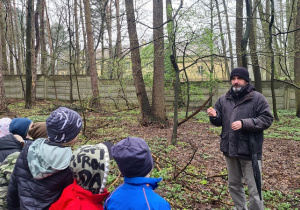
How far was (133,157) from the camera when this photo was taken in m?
1.70

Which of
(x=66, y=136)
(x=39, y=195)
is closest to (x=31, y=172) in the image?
(x=39, y=195)

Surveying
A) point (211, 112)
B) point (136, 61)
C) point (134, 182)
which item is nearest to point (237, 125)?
point (211, 112)

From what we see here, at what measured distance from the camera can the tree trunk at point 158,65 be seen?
27.9 feet

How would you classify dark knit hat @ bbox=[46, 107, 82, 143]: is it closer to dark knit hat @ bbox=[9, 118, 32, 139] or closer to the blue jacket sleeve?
the blue jacket sleeve

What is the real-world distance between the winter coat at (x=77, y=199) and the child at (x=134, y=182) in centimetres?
9

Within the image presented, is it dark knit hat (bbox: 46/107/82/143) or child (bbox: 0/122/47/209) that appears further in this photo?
child (bbox: 0/122/47/209)

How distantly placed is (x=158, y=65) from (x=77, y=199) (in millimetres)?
7524

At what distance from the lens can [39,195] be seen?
186 centimetres

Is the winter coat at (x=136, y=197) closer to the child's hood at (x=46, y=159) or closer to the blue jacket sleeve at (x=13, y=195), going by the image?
the child's hood at (x=46, y=159)

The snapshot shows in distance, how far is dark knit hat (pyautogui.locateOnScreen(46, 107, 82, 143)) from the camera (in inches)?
76.8

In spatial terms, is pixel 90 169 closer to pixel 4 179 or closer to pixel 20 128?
pixel 4 179

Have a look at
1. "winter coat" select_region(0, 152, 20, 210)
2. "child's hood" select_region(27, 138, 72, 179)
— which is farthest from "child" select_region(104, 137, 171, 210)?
"winter coat" select_region(0, 152, 20, 210)

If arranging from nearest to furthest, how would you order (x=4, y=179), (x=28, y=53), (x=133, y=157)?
(x=133, y=157) < (x=4, y=179) < (x=28, y=53)

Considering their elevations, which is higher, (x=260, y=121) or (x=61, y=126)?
(x=61, y=126)
